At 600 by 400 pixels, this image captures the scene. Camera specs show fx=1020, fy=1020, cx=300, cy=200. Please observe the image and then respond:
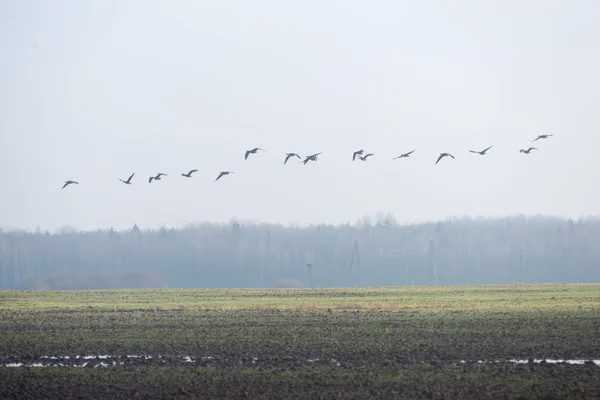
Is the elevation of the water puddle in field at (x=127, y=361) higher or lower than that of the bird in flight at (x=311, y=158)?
lower

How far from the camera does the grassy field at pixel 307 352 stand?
1116 inches

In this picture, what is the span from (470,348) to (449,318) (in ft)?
49.2

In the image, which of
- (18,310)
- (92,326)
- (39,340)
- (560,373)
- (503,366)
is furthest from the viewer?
(18,310)

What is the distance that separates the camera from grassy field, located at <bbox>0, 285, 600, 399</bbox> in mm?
28344

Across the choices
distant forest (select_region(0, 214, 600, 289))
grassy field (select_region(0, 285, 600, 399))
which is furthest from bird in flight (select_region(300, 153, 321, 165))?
distant forest (select_region(0, 214, 600, 289))

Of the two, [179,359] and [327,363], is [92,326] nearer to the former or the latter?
[179,359]

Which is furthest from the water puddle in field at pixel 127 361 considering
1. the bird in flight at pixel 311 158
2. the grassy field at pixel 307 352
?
the bird in flight at pixel 311 158

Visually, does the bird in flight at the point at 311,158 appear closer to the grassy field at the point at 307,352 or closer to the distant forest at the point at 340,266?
the grassy field at the point at 307,352

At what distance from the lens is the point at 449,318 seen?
52.0 metres

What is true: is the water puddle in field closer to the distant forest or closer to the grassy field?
the grassy field

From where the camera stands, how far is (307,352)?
1452 inches

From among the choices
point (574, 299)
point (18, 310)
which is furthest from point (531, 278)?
point (18, 310)

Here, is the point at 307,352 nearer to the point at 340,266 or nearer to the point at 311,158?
the point at 311,158

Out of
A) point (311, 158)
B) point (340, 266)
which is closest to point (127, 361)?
point (311, 158)
